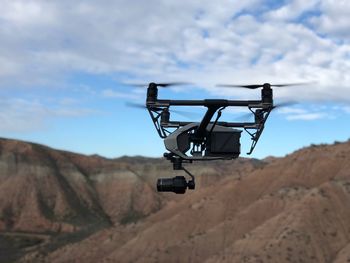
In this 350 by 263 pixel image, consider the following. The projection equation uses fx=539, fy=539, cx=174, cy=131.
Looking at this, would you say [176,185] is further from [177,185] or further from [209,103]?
[209,103]

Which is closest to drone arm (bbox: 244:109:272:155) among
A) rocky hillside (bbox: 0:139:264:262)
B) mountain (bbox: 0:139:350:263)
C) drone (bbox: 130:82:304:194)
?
drone (bbox: 130:82:304:194)

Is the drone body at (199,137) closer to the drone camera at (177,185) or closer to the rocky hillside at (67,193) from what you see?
the drone camera at (177,185)

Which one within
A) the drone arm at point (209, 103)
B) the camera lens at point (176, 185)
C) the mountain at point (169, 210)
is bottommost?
the mountain at point (169, 210)

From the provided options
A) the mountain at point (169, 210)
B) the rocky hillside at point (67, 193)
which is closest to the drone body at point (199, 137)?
the mountain at point (169, 210)

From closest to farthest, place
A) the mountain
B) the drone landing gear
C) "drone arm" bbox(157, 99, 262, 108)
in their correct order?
"drone arm" bbox(157, 99, 262, 108) < the drone landing gear < the mountain

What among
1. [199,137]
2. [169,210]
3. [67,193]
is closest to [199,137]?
[199,137]

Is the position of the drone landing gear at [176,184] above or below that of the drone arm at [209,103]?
below

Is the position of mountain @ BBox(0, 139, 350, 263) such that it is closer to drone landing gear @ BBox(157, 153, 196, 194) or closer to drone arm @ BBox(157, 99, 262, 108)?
drone landing gear @ BBox(157, 153, 196, 194)

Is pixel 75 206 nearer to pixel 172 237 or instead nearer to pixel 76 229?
pixel 76 229
